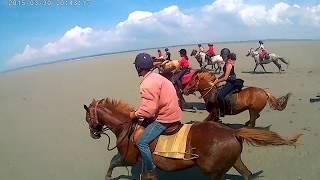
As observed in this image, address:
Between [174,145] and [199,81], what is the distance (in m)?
5.53

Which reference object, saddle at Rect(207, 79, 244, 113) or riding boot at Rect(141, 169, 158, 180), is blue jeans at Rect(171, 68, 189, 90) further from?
riding boot at Rect(141, 169, 158, 180)

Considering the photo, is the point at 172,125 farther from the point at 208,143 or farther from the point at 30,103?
the point at 30,103

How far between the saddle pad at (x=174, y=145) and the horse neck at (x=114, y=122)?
849mm

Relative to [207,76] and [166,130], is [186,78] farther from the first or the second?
[166,130]

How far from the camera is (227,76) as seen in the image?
9.76m

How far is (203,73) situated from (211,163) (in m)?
5.91

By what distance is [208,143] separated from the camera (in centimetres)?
602

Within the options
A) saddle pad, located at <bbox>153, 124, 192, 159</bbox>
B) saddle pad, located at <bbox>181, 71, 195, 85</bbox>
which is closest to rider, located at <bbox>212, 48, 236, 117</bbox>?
saddle pad, located at <bbox>181, 71, 195, 85</bbox>

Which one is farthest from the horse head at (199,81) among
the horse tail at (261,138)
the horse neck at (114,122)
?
the horse tail at (261,138)

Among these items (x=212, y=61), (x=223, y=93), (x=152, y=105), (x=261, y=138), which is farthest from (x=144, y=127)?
(x=212, y=61)

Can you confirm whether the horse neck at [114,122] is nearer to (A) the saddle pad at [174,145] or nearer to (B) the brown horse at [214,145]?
(B) the brown horse at [214,145]

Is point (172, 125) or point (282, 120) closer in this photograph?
point (172, 125)

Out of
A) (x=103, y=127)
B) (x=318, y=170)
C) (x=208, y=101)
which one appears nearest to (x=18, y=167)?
(x=103, y=127)

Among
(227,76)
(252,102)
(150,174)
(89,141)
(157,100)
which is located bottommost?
(89,141)
